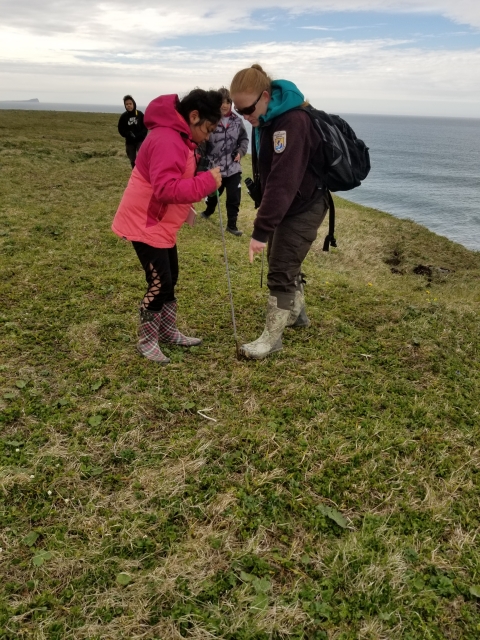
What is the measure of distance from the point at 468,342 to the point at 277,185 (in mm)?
3944

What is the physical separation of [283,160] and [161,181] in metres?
1.26

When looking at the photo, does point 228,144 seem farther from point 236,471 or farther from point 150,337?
point 236,471

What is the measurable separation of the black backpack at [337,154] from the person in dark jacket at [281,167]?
0.29 ft

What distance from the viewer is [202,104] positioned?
4.22m

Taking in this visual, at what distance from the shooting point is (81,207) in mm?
13312

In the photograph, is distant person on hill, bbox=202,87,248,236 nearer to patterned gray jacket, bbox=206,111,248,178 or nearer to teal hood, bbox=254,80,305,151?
patterned gray jacket, bbox=206,111,248,178

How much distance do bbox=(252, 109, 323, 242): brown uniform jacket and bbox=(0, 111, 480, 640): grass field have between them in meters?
1.95

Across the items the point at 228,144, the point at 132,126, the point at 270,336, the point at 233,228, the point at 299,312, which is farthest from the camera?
the point at 132,126

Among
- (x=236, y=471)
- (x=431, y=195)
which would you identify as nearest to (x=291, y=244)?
(x=236, y=471)

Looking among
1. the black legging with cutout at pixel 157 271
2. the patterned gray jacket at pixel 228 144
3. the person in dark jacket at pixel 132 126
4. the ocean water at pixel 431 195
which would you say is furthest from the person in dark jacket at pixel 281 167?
the ocean water at pixel 431 195

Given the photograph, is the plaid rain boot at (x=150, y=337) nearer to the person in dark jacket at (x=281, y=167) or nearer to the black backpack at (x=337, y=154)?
the person in dark jacket at (x=281, y=167)

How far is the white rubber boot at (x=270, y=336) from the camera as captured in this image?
5551 millimetres

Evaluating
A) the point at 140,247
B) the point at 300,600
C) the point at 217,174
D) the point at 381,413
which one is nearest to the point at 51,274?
the point at 140,247

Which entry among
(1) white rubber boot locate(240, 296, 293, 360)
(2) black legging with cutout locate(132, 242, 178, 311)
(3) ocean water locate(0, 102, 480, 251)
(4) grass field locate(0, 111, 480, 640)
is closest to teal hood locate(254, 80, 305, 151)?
(2) black legging with cutout locate(132, 242, 178, 311)
